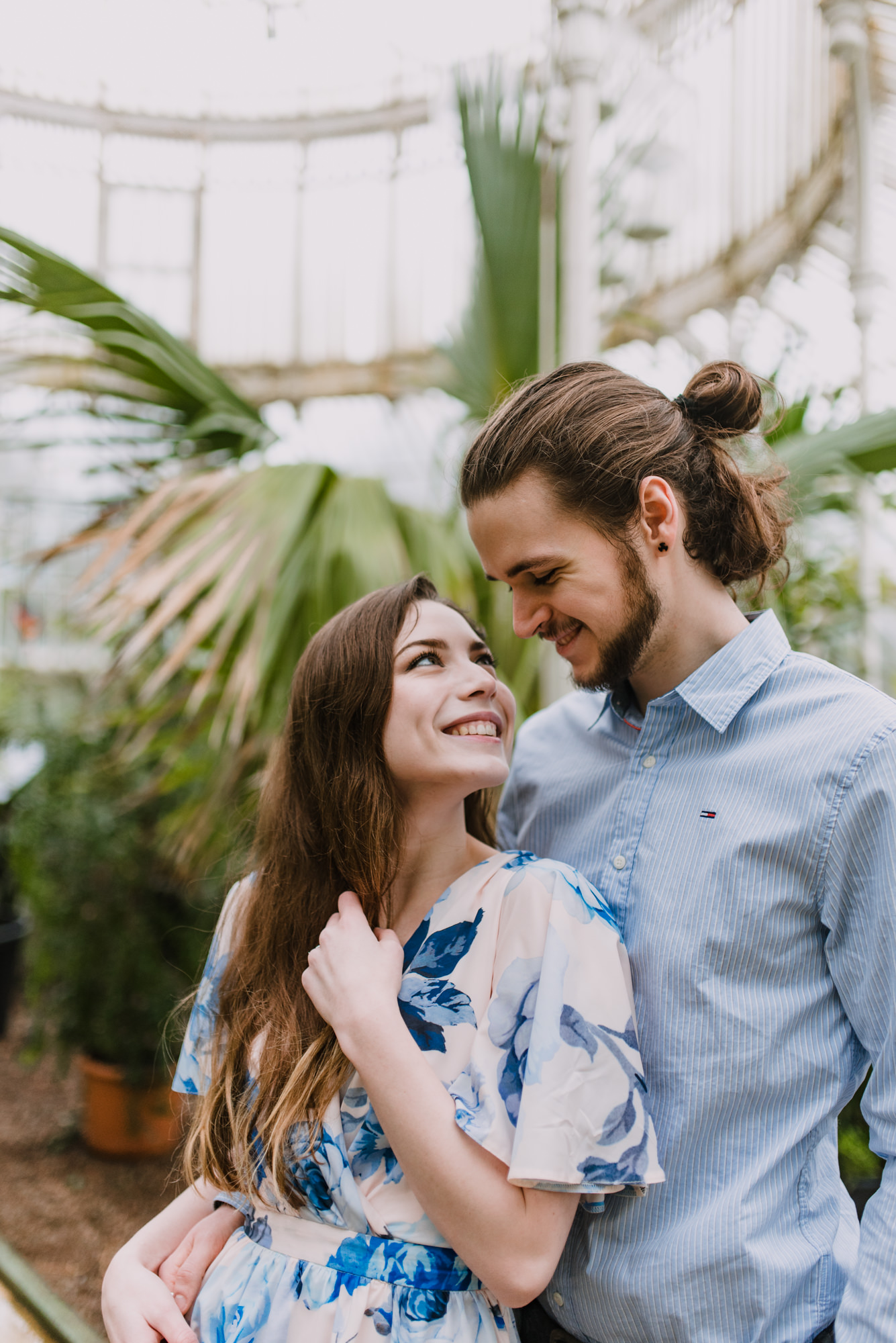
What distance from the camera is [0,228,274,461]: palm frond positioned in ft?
6.37

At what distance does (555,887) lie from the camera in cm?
104

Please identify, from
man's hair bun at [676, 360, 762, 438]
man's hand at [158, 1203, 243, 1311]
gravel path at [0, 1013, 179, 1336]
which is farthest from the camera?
gravel path at [0, 1013, 179, 1336]

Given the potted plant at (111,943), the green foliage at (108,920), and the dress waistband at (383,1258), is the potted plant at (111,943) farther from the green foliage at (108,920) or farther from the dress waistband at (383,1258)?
the dress waistband at (383,1258)

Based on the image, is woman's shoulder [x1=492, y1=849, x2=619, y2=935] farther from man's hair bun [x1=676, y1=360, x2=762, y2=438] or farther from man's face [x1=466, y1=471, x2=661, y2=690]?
man's hair bun [x1=676, y1=360, x2=762, y2=438]

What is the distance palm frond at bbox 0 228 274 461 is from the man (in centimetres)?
116

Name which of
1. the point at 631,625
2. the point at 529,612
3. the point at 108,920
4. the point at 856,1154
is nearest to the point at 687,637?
the point at 631,625

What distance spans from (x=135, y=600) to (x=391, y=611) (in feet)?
2.75

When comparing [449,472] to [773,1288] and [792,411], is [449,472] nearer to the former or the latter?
[792,411]

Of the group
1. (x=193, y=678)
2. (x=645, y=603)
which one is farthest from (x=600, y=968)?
(x=193, y=678)

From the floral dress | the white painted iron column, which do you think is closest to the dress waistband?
the floral dress

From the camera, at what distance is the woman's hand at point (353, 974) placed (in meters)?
1.01

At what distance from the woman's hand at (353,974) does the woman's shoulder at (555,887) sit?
15 centimetres

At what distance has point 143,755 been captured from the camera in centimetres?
317

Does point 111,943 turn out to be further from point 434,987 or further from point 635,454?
point 635,454
